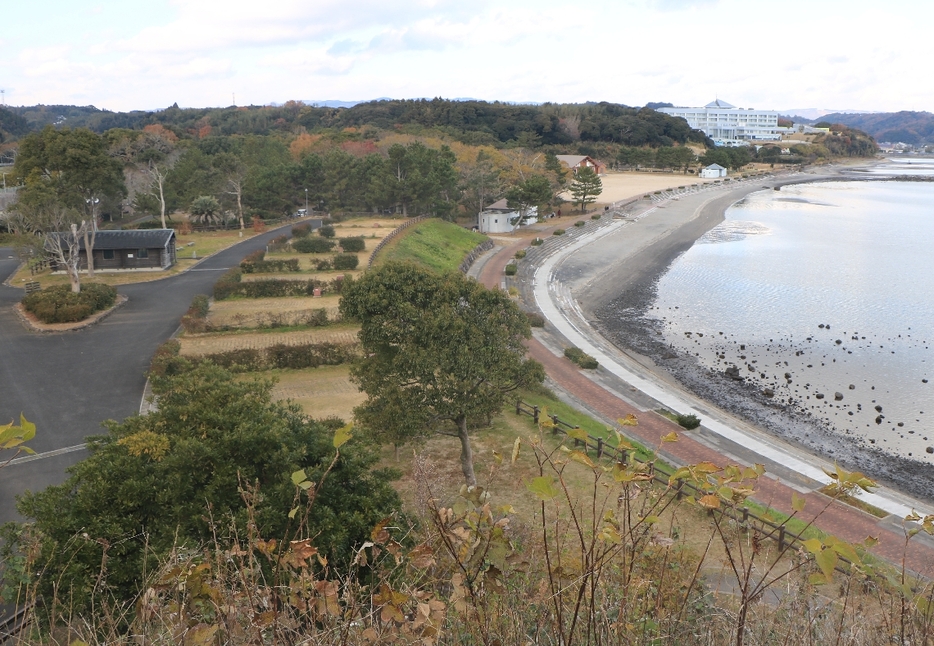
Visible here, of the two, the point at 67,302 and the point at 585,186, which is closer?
the point at 67,302

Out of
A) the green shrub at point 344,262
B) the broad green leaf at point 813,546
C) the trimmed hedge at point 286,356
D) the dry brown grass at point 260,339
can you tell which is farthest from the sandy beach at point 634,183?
the broad green leaf at point 813,546

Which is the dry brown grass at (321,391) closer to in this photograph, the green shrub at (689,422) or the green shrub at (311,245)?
the green shrub at (689,422)

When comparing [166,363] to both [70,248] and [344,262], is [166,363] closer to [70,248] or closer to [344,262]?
[70,248]

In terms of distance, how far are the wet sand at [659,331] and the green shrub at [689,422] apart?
10.6ft

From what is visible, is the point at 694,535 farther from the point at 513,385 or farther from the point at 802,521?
the point at 513,385

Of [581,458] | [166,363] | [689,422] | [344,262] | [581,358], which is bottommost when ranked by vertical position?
[689,422]

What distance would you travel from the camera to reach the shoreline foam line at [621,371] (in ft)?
59.8

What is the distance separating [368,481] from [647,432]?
11746 mm

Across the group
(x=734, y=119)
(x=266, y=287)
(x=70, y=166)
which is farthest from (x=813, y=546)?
(x=734, y=119)

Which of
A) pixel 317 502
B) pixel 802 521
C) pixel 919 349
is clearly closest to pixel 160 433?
pixel 317 502

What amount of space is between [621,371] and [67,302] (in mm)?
21550

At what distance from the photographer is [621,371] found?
25781 mm

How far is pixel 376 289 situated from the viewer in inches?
581

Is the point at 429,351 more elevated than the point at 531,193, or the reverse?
the point at 531,193
